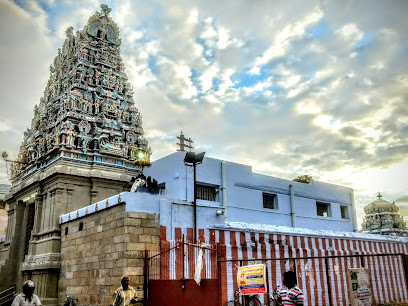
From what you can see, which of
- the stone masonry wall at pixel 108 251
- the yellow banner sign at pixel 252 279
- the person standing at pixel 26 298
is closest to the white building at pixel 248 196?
the stone masonry wall at pixel 108 251

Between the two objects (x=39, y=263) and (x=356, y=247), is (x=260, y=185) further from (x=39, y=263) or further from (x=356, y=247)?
(x=39, y=263)

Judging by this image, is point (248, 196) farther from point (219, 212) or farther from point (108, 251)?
point (108, 251)

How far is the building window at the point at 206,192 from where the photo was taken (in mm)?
19781

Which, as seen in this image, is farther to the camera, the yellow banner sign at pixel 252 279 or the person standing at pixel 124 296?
the person standing at pixel 124 296

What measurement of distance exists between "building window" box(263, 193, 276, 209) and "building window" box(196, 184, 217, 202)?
3.98 metres

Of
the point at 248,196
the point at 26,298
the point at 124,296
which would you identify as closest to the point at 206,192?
the point at 248,196

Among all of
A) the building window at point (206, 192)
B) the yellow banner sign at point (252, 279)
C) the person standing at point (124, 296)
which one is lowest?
the person standing at point (124, 296)

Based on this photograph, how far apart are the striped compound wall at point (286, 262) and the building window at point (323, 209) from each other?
21.8 feet

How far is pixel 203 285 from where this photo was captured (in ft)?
33.1

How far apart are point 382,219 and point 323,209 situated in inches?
1344

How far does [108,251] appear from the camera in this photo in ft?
42.5

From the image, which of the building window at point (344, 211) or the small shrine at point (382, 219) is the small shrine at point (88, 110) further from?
the small shrine at point (382, 219)

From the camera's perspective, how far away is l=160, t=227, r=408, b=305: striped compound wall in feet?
29.1

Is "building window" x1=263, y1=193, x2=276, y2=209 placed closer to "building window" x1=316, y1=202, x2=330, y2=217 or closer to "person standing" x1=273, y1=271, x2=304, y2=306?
"building window" x1=316, y1=202, x2=330, y2=217
